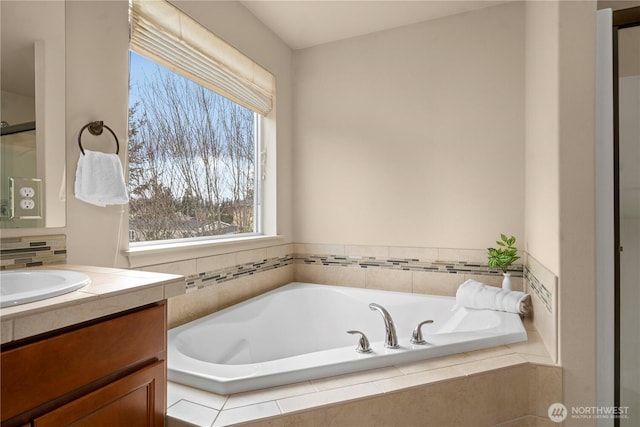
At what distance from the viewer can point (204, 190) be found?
7.68 ft

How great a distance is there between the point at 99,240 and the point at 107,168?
0.32 metres

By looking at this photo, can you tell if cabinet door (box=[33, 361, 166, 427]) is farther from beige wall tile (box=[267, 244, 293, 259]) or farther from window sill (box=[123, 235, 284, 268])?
beige wall tile (box=[267, 244, 293, 259])

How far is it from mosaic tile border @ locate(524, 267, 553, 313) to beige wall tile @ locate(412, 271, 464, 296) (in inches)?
17.1

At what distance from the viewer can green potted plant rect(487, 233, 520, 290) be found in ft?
7.56

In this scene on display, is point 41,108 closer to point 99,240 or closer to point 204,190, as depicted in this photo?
point 99,240

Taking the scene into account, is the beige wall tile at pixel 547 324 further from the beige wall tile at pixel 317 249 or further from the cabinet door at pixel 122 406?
the cabinet door at pixel 122 406

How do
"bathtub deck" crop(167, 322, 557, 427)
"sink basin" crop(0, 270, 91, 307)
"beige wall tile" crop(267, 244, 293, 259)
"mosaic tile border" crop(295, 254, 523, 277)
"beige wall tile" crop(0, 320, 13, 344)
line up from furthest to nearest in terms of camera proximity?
"beige wall tile" crop(267, 244, 293, 259), "mosaic tile border" crop(295, 254, 523, 277), "bathtub deck" crop(167, 322, 557, 427), "sink basin" crop(0, 270, 91, 307), "beige wall tile" crop(0, 320, 13, 344)

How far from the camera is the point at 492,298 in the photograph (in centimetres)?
Result: 217

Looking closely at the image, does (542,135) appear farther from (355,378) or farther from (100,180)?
(100,180)

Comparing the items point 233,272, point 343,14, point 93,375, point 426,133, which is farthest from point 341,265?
point 93,375

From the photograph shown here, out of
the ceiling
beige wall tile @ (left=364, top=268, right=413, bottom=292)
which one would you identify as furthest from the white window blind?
beige wall tile @ (left=364, top=268, right=413, bottom=292)

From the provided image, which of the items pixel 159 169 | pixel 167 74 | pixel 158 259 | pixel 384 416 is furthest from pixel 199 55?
pixel 384 416

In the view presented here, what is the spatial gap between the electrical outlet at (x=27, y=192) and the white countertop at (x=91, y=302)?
0.34 metres

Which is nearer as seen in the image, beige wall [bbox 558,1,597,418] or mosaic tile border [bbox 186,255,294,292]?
beige wall [bbox 558,1,597,418]
